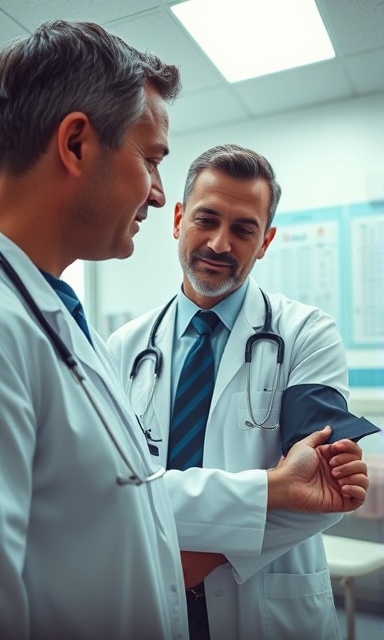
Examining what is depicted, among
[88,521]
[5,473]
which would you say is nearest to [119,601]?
[88,521]

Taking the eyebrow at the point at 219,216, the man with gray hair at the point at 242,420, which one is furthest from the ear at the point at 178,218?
the eyebrow at the point at 219,216

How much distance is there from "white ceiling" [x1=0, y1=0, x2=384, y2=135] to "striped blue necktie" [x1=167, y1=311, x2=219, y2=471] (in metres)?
1.31

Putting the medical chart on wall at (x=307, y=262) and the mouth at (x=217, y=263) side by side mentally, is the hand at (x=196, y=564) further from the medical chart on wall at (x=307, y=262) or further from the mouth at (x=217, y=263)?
the medical chart on wall at (x=307, y=262)

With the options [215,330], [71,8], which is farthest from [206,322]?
[71,8]

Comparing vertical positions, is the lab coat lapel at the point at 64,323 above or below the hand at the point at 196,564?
above

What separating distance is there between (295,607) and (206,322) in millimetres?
565

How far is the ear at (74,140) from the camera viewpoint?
1.98ft

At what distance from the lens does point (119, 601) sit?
0.58 meters

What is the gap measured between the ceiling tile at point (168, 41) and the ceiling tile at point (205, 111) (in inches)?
5.0

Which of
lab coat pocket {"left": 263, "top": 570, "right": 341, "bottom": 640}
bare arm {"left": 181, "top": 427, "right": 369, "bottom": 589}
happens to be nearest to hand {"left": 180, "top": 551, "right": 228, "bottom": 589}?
bare arm {"left": 181, "top": 427, "right": 369, "bottom": 589}

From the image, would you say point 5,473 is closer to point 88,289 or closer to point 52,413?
point 52,413

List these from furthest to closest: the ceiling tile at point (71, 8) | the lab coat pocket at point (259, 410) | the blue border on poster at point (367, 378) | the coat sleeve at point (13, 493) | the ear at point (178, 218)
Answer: the blue border on poster at point (367, 378) < the ceiling tile at point (71, 8) < the ear at point (178, 218) < the lab coat pocket at point (259, 410) < the coat sleeve at point (13, 493)

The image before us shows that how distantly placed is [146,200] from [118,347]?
525mm

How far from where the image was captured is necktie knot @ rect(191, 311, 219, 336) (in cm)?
111
